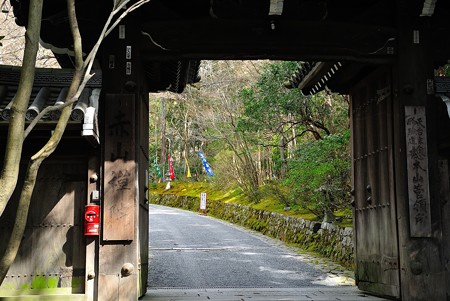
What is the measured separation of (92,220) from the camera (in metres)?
6.96

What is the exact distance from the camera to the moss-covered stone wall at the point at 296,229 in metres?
13.8

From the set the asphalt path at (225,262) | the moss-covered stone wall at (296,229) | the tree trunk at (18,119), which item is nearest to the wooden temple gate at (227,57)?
the tree trunk at (18,119)

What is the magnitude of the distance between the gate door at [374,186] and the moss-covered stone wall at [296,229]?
13.5 feet

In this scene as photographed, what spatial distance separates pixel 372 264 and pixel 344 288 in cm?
132

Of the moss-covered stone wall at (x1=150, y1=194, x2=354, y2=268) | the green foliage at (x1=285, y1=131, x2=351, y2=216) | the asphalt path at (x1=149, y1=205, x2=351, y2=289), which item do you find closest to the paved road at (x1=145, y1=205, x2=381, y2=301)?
the asphalt path at (x1=149, y1=205, x2=351, y2=289)

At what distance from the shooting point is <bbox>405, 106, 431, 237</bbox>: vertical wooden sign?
7.03 meters

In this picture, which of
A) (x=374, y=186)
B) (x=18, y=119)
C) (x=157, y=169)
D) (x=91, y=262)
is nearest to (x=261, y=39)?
(x=374, y=186)

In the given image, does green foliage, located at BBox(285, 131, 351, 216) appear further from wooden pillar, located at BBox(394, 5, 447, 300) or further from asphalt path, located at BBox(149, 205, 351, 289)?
wooden pillar, located at BBox(394, 5, 447, 300)

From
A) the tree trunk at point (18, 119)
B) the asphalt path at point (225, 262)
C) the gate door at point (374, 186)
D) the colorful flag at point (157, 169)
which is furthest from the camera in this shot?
the colorful flag at point (157, 169)

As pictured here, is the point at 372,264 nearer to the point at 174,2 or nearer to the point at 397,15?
the point at 397,15

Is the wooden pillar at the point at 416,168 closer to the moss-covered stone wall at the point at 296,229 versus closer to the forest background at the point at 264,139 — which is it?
the forest background at the point at 264,139

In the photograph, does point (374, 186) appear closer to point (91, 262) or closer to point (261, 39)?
point (261, 39)

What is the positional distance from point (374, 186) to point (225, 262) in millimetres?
6353

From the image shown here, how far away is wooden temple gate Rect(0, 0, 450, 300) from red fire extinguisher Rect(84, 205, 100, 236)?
9 cm
